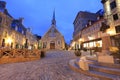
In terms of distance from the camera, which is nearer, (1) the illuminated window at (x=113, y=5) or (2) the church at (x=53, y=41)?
(1) the illuminated window at (x=113, y=5)

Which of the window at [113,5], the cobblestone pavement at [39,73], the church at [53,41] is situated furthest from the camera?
the church at [53,41]

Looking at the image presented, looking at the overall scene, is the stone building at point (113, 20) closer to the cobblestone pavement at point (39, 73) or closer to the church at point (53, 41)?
the cobblestone pavement at point (39, 73)

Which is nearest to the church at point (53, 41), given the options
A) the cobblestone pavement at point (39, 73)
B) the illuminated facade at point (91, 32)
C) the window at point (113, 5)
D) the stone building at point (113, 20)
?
the illuminated facade at point (91, 32)

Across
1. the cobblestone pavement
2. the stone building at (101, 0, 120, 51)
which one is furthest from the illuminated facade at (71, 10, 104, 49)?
the cobblestone pavement

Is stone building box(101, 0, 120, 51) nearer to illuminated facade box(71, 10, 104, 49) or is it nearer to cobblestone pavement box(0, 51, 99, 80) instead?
illuminated facade box(71, 10, 104, 49)

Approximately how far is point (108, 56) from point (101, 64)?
0.73 metres

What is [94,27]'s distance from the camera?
27.9 m

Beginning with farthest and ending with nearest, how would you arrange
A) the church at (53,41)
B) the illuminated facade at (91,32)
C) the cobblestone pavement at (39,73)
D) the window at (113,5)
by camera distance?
1. the church at (53,41)
2. the illuminated facade at (91,32)
3. the window at (113,5)
4. the cobblestone pavement at (39,73)

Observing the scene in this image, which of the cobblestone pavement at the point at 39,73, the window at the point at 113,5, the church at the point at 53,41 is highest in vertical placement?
the window at the point at 113,5

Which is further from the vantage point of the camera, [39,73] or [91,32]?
[91,32]

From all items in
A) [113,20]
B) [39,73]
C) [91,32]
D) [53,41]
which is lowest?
[39,73]

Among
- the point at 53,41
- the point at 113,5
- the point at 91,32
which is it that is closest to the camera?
the point at 113,5

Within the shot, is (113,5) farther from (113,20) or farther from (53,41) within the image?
(53,41)

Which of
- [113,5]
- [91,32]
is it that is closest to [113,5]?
[113,5]
